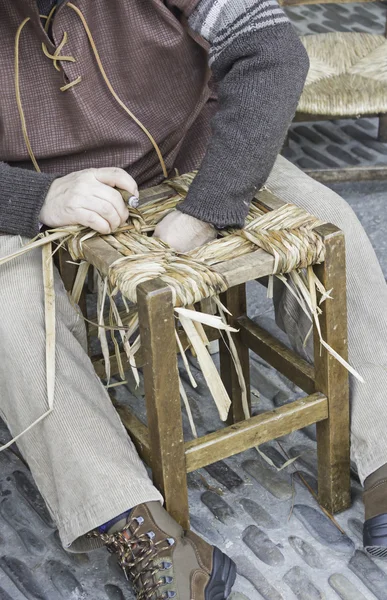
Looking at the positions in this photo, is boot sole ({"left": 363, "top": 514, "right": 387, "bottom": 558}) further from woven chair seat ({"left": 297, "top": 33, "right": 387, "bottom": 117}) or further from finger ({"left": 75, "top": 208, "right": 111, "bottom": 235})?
woven chair seat ({"left": 297, "top": 33, "right": 387, "bottom": 117})

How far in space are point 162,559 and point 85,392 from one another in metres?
0.34

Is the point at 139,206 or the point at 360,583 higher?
the point at 139,206

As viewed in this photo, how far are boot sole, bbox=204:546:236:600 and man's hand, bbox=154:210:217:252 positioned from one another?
→ 0.58 metres

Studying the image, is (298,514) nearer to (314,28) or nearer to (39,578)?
(39,578)

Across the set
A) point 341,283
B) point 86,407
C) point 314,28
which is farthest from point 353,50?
point 86,407

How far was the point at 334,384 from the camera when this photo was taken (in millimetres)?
1817


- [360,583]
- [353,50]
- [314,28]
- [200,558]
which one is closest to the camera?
[200,558]

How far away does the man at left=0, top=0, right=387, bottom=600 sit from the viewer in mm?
1663

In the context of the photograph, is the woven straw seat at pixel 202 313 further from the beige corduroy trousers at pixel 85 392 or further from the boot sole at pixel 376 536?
the boot sole at pixel 376 536

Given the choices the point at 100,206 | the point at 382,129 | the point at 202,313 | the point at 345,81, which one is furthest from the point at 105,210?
the point at 382,129

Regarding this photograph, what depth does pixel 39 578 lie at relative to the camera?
1854 millimetres

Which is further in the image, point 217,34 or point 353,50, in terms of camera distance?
point 353,50

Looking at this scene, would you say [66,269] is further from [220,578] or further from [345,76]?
[345,76]

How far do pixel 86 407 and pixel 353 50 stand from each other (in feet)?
6.81
